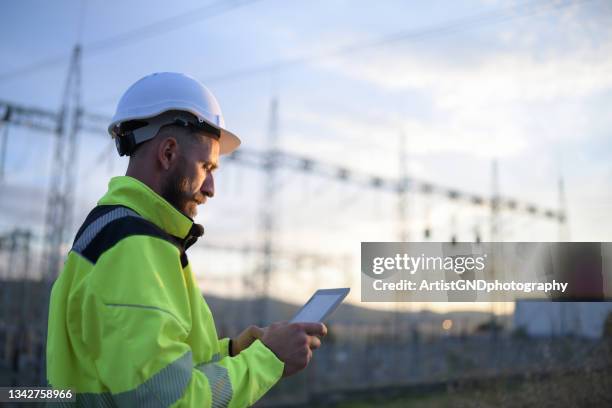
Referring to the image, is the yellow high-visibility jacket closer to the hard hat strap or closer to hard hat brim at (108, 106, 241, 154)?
the hard hat strap

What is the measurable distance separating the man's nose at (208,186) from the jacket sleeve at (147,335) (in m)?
0.42

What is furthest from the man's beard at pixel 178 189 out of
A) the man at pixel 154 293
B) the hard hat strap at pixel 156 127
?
the hard hat strap at pixel 156 127

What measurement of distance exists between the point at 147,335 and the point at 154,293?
13 cm

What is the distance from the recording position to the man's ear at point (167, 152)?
2.14m

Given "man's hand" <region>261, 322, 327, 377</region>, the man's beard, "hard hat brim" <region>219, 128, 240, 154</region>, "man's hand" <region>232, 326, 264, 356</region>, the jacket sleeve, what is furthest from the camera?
"hard hat brim" <region>219, 128, 240, 154</region>

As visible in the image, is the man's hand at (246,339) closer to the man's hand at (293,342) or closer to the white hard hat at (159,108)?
the man's hand at (293,342)

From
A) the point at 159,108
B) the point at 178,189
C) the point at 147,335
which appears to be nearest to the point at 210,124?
the point at 159,108

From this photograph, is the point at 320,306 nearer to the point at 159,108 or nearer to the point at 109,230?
the point at 109,230

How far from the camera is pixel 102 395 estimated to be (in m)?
1.82

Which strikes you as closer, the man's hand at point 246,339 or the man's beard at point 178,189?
the man's beard at point 178,189

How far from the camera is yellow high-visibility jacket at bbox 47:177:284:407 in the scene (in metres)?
1.64

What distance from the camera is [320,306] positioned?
2246 millimetres

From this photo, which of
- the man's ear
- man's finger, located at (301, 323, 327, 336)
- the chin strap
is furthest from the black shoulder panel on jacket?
man's finger, located at (301, 323, 327, 336)

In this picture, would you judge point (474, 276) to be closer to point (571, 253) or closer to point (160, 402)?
point (571, 253)
